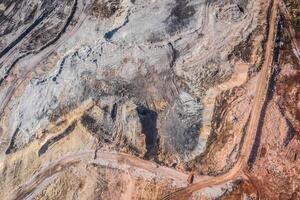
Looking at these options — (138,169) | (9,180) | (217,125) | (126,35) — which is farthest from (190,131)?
(9,180)

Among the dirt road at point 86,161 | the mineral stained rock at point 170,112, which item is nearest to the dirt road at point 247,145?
the mineral stained rock at point 170,112

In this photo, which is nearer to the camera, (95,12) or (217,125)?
(217,125)

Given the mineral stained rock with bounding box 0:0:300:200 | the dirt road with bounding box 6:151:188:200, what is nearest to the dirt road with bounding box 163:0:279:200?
the mineral stained rock with bounding box 0:0:300:200

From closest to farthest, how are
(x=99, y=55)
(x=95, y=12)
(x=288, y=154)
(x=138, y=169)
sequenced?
(x=288, y=154), (x=138, y=169), (x=99, y=55), (x=95, y=12)

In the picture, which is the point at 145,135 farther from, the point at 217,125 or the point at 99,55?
the point at 99,55

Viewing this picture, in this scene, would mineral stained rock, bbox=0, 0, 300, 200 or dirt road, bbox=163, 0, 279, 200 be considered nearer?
dirt road, bbox=163, 0, 279, 200

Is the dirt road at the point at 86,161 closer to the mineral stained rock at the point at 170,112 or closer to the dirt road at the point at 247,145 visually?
the mineral stained rock at the point at 170,112

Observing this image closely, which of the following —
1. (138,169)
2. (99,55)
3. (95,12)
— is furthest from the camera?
(95,12)

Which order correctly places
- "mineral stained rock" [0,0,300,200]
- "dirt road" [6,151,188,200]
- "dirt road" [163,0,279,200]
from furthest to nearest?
"dirt road" [6,151,188,200] → "mineral stained rock" [0,0,300,200] → "dirt road" [163,0,279,200]

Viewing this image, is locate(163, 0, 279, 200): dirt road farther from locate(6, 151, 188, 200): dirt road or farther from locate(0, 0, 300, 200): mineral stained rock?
locate(6, 151, 188, 200): dirt road
